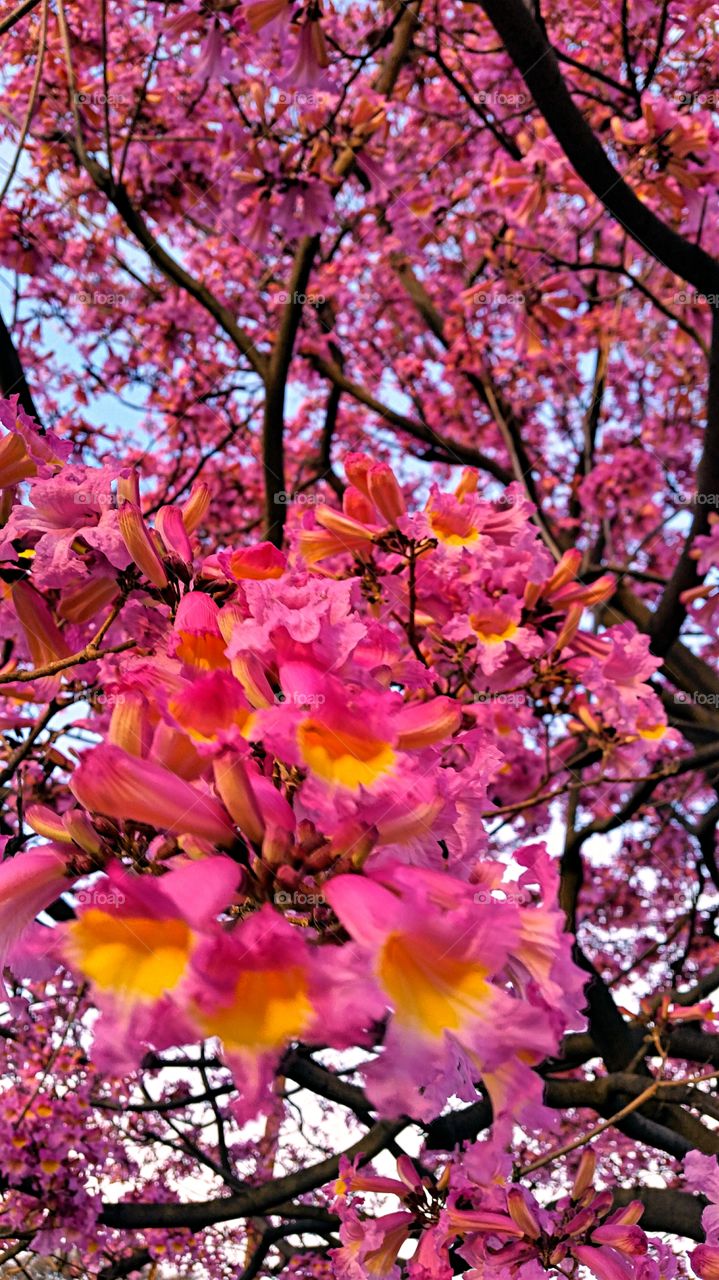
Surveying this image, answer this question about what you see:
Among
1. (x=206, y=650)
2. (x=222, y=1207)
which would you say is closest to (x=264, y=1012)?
(x=206, y=650)

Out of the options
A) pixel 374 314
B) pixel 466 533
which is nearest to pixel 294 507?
pixel 374 314

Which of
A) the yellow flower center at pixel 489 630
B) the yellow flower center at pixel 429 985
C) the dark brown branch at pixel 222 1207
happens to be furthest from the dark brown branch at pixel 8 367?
the dark brown branch at pixel 222 1207

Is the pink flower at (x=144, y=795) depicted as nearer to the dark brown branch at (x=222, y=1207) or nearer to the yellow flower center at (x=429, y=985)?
the yellow flower center at (x=429, y=985)

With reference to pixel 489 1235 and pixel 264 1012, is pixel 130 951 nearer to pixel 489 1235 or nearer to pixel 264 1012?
pixel 264 1012

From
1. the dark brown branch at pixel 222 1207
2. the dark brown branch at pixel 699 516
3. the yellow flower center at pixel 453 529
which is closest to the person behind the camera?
the yellow flower center at pixel 453 529

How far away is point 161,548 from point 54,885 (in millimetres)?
546

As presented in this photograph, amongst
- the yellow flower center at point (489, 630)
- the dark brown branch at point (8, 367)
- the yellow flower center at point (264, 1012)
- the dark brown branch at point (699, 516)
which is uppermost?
the dark brown branch at point (699, 516)

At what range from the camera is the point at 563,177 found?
164 inches

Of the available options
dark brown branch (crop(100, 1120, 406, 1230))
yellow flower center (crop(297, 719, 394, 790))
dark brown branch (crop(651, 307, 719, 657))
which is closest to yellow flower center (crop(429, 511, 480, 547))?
yellow flower center (crop(297, 719, 394, 790))

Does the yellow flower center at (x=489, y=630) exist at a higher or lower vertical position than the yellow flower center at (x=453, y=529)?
lower

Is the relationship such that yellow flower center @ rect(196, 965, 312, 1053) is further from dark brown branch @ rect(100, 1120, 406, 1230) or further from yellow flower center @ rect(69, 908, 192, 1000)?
dark brown branch @ rect(100, 1120, 406, 1230)

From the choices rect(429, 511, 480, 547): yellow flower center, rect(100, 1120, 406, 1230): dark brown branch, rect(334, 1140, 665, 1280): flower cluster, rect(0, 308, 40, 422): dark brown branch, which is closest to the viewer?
rect(334, 1140, 665, 1280): flower cluster

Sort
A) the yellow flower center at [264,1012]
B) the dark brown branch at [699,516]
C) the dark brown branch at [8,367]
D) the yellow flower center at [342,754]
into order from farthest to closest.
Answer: the dark brown branch at [699,516], the dark brown branch at [8,367], the yellow flower center at [342,754], the yellow flower center at [264,1012]

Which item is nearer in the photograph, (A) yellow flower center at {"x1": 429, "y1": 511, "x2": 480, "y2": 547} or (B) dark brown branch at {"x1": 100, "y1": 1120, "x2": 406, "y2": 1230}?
(A) yellow flower center at {"x1": 429, "y1": 511, "x2": 480, "y2": 547}
